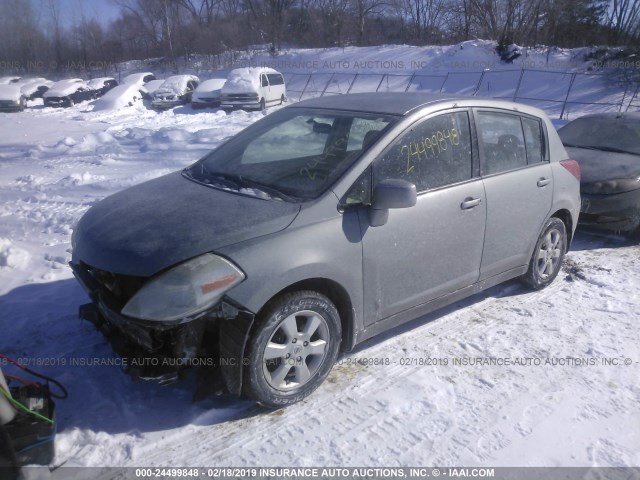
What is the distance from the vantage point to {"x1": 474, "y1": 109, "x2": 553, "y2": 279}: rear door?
3.94 meters

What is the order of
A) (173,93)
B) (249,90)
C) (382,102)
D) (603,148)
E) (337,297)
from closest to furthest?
(337,297)
(382,102)
(603,148)
(249,90)
(173,93)

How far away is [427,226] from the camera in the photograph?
3449 mm

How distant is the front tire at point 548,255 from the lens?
457cm

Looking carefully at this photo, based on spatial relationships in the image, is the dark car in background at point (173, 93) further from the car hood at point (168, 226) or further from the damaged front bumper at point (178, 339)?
the damaged front bumper at point (178, 339)

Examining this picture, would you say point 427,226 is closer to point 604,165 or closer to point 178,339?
point 178,339

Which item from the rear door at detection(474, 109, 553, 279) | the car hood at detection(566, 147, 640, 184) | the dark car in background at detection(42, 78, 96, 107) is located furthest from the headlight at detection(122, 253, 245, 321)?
the dark car in background at detection(42, 78, 96, 107)

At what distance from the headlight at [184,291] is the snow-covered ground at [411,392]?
74cm

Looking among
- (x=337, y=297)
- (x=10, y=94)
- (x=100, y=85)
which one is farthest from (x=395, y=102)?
(x=100, y=85)

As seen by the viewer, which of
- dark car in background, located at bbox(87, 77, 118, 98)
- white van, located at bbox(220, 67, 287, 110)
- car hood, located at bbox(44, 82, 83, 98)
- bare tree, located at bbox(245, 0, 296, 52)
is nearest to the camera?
white van, located at bbox(220, 67, 287, 110)

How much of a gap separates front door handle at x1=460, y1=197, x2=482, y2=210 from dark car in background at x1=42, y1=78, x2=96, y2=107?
75.5 ft

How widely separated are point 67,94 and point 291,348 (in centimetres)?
2335

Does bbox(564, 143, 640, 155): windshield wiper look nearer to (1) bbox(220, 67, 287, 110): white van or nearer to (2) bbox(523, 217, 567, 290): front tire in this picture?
(2) bbox(523, 217, 567, 290): front tire

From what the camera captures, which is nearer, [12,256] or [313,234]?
[313,234]

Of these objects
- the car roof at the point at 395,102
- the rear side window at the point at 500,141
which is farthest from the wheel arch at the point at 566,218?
the car roof at the point at 395,102
